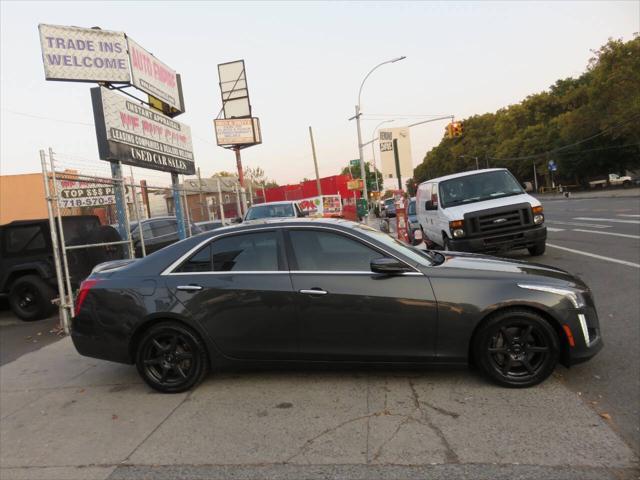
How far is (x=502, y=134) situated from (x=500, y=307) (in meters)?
84.9

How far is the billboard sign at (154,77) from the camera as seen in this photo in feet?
34.2

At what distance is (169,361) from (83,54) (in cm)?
731

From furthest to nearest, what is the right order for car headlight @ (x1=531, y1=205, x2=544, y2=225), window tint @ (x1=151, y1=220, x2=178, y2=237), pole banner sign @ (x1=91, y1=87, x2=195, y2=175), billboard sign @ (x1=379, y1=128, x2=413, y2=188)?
billboard sign @ (x1=379, y1=128, x2=413, y2=188), window tint @ (x1=151, y1=220, x2=178, y2=237), car headlight @ (x1=531, y1=205, x2=544, y2=225), pole banner sign @ (x1=91, y1=87, x2=195, y2=175)

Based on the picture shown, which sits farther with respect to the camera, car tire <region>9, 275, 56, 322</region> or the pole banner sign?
the pole banner sign

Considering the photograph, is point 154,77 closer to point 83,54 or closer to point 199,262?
point 83,54

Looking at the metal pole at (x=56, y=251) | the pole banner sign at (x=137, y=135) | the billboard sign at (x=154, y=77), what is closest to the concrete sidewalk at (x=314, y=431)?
the metal pole at (x=56, y=251)

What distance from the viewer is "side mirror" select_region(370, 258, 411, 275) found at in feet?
13.5

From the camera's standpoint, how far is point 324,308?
419cm

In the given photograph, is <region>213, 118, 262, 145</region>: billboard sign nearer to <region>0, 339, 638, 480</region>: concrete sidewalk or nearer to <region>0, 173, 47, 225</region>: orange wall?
<region>0, 173, 47, 225</region>: orange wall

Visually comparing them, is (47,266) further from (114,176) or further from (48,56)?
(48,56)

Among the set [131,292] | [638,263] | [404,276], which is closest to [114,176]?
[131,292]

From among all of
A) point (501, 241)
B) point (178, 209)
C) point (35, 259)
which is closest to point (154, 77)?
point (178, 209)

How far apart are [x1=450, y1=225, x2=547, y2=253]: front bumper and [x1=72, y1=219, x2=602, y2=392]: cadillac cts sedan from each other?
5.08 metres

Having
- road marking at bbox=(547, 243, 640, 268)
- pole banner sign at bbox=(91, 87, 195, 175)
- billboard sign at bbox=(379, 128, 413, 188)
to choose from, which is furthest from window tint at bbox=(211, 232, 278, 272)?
billboard sign at bbox=(379, 128, 413, 188)
